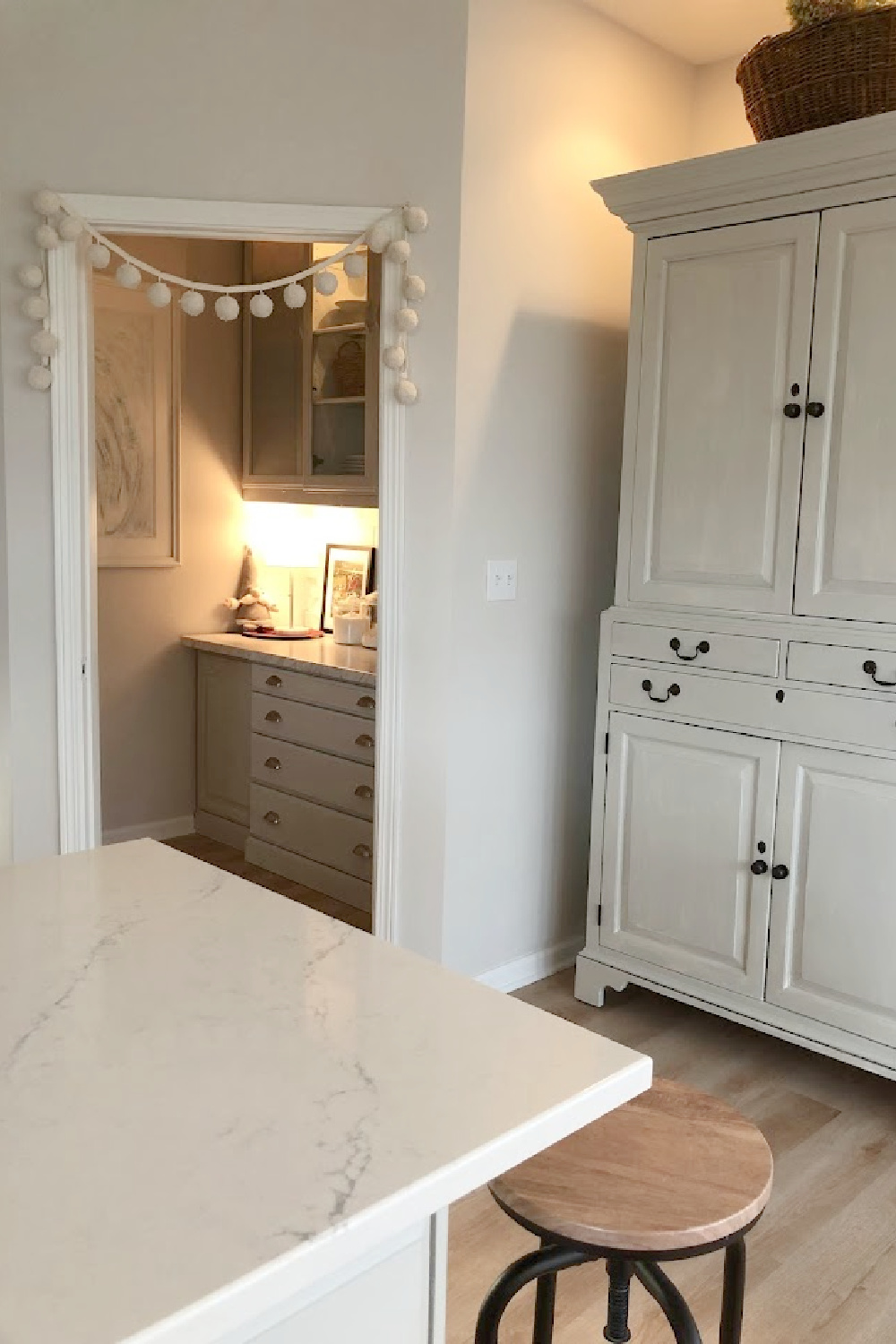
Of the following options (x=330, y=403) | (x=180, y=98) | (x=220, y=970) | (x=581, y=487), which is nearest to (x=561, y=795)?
(x=581, y=487)

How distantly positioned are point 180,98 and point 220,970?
7.20 ft

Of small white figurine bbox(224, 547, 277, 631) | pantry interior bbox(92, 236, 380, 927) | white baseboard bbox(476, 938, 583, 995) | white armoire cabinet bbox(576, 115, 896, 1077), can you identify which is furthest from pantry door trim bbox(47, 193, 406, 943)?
small white figurine bbox(224, 547, 277, 631)

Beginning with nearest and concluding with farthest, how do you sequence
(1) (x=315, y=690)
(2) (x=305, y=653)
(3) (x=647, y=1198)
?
(3) (x=647, y=1198) → (1) (x=315, y=690) → (2) (x=305, y=653)

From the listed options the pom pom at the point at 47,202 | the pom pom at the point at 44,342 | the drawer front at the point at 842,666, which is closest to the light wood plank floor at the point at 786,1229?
the drawer front at the point at 842,666

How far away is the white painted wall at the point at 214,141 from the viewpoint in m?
2.59

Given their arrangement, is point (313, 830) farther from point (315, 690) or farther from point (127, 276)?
point (127, 276)

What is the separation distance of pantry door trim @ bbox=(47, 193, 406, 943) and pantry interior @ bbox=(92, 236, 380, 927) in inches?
34.6

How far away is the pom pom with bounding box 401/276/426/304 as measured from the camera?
2.72 metres

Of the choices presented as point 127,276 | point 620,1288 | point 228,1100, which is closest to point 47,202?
point 127,276

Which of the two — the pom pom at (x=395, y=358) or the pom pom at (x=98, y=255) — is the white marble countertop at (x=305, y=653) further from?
the pom pom at (x=98, y=255)

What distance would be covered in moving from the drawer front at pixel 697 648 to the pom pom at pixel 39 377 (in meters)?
1.50

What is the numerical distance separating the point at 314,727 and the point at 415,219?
174 cm

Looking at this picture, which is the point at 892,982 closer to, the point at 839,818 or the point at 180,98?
the point at 839,818

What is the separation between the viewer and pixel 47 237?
258 centimetres
